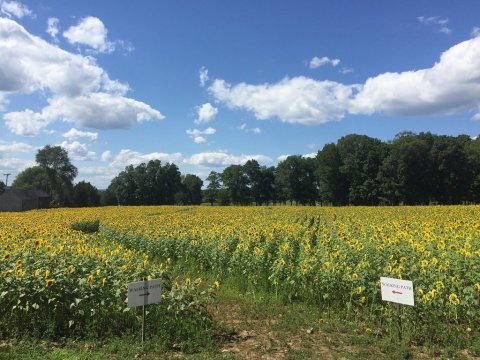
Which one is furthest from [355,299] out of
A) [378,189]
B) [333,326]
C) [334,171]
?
[334,171]

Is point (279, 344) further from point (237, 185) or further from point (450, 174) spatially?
point (237, 185)

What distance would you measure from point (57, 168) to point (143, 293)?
9113 centimetres

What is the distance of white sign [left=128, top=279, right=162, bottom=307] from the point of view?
18.7ft

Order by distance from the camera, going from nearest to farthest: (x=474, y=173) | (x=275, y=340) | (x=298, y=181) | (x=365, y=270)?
(x=275, y=340) < (x=365, y=270) < (x=474, y=173) < (x=298, y=181)

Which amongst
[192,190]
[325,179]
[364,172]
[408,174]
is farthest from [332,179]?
[192,190]

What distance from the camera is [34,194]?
7306cm

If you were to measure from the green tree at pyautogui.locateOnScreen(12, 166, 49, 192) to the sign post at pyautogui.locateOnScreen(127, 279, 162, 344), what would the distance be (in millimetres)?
94856

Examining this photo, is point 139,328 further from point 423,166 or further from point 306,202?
point 306,202

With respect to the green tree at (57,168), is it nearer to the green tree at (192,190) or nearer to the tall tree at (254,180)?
the green tree at (192,190)

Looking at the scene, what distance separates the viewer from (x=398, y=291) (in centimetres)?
591

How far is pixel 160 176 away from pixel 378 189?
1874 inches

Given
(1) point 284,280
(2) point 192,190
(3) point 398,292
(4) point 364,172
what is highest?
(4) point 364,172

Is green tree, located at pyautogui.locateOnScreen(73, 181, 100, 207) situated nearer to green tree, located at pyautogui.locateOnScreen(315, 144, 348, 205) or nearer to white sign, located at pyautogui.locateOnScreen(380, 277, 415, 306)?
green tree, located at pyautogui.locateOnScreen(315, 144, 348, 205)

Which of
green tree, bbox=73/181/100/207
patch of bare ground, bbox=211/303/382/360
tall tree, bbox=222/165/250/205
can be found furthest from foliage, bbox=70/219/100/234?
tall tree, bbox=222/165/250/205
